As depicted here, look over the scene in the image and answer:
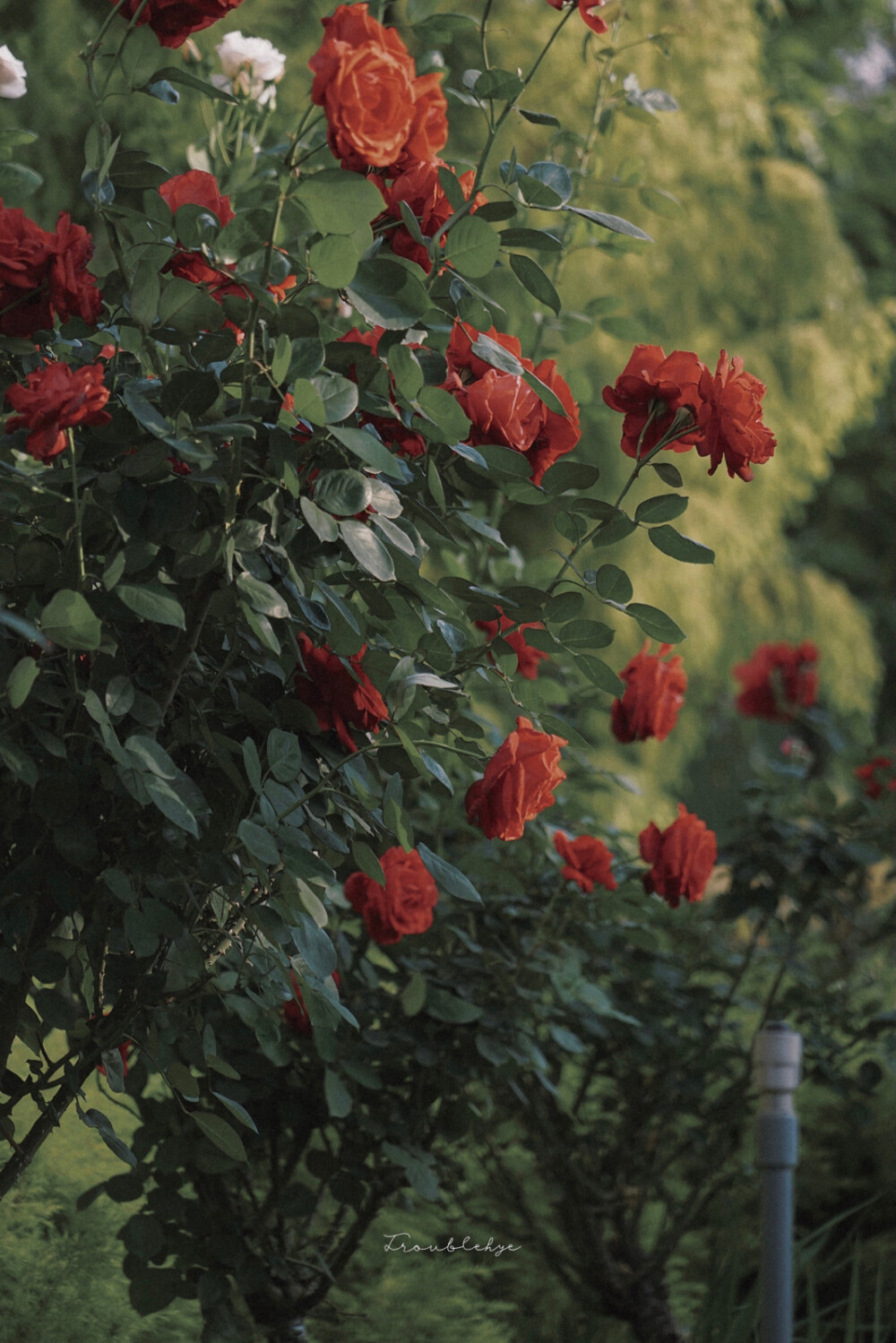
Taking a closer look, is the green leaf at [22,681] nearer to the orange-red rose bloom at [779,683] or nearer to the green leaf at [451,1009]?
the green leaf at [451,1009]

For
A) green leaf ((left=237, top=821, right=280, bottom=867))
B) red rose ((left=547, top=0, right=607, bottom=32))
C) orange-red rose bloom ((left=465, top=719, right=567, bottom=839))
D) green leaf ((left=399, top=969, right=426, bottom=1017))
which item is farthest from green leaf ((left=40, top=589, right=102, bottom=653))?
green leaf ((left=399, top=969, right=426, bottom=1017))

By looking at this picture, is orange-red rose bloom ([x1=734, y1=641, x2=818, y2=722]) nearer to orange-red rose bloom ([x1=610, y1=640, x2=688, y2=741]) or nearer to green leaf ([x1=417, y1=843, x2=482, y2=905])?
orange-red rose bloom ([x1=610, y1=640, x2=688, y2=741])

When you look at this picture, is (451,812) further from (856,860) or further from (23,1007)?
(856,860)

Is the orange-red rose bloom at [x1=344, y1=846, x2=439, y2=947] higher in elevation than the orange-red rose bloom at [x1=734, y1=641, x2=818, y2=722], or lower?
lower

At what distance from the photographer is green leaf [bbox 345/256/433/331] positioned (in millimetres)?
741

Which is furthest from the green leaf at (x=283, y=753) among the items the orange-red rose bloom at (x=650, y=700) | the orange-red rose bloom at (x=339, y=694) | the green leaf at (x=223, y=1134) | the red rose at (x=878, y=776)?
the red rose at (x=878, y=776)

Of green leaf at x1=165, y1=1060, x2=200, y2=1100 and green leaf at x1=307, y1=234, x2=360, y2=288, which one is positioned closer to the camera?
green leaf at x1=307, y1=234, x2=360, y2=288

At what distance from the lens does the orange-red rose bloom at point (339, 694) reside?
894mm

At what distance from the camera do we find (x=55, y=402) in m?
0.73

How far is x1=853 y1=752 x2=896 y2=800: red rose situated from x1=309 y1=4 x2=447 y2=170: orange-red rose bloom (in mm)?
1706

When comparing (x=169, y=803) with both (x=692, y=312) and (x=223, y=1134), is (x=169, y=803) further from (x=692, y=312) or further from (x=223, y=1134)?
(x=692, y=312)

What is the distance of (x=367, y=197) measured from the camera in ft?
2.25

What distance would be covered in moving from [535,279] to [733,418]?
18 centimetres

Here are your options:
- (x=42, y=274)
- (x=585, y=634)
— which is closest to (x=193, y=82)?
(x=42, y=274)
